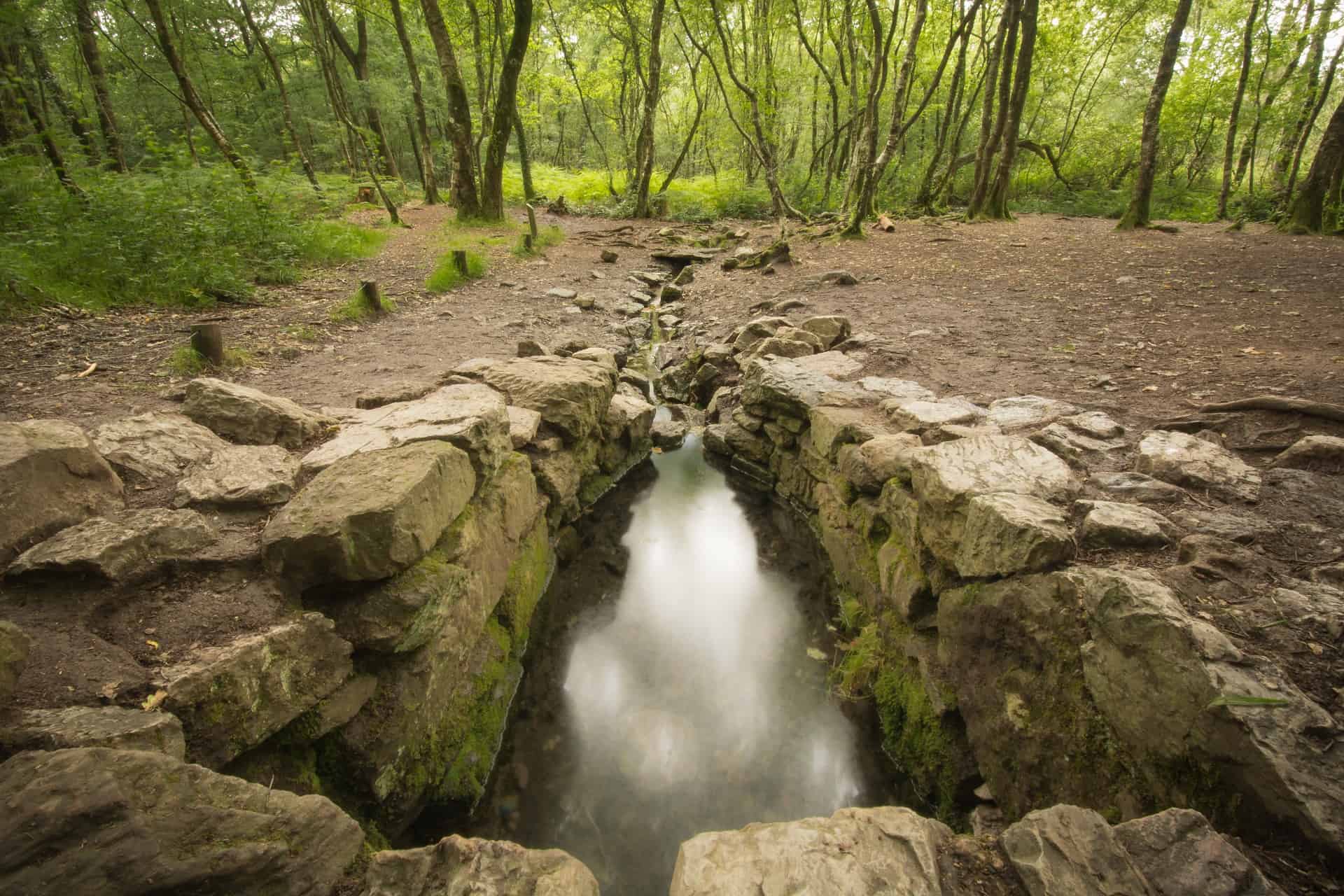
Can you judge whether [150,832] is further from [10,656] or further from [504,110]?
[504,110]

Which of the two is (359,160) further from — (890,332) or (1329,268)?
(1329,268)

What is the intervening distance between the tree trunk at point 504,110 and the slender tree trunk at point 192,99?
4.86m

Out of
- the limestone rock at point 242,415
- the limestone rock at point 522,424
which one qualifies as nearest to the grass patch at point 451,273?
the limestone rock at point 522,424

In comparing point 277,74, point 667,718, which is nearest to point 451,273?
point 667,718

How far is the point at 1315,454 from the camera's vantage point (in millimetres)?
3119

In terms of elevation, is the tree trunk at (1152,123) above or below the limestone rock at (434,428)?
above

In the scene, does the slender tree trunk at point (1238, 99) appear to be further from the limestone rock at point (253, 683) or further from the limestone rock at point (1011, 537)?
the limestone rock at point (253, 683)

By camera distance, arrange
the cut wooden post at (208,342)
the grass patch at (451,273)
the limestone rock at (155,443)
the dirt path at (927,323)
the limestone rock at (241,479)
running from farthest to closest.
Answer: the grass patch at (451,273) → the cut wooden post at (208,342) → the dirt path at (927,323) → the limestone rock at (155,443) → the limestone rock at (241,479)

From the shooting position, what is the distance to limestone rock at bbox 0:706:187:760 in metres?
1.68

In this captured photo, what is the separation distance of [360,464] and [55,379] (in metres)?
3.68

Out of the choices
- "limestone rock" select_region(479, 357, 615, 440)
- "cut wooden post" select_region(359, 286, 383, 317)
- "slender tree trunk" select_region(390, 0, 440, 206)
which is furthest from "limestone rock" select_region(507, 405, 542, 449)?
"slender tree trunk" select_region(390, 0, 440, 206)

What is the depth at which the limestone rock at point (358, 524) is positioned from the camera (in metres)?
2.59

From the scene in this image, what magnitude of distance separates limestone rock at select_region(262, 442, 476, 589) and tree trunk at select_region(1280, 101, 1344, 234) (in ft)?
47.8

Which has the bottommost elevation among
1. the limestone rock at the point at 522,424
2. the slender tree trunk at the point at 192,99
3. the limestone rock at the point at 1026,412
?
the limestone rock at the point at 522,424
